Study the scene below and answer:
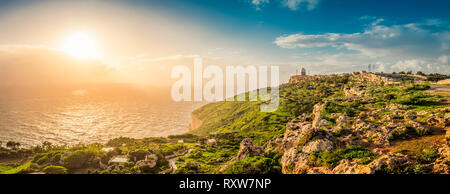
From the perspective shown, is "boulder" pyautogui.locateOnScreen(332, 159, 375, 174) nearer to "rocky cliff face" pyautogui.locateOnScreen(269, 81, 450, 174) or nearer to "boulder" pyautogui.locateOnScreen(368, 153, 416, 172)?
"rocky cliff face" pyautogui.locateOnScreen(269, 81, 450, 174)

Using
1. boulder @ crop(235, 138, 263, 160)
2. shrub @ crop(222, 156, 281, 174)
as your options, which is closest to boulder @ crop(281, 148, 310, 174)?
shrub @ crop(222, 156, 281, 174)

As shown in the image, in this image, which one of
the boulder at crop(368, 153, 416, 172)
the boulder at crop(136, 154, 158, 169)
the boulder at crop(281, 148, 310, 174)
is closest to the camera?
the boulder at crop(368, 153, 416, 172)

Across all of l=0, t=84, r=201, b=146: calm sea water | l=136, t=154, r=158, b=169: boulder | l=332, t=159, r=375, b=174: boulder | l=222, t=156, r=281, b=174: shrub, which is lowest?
l=0, t=84, r=201, b=146: calm sea water

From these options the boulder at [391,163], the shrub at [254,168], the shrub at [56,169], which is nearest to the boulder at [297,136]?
the shrub at [254,168]

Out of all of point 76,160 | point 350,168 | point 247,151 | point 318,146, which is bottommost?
point 76,160

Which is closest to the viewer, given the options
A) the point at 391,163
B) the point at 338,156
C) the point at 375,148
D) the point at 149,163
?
the point at 391,163

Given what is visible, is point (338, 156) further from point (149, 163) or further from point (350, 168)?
point (149, 163)

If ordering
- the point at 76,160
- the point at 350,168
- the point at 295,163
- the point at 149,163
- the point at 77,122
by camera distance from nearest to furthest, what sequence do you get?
the point at 350,168
the point at 295,163
the point at 149,163
the point at 76,160
the point at 77,122

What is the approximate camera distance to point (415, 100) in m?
30.8

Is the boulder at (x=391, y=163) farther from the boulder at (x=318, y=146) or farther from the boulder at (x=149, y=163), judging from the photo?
the boulder at (x=149, y=163)

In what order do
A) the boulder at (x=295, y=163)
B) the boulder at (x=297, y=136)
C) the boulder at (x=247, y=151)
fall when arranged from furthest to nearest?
the boulder at (x=247, y=151) → the boulder at (x=297, y=136) → the boulder at (x=295, y=163)

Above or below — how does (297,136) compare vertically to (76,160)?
above

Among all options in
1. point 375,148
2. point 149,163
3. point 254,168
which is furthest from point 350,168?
point 149,163
